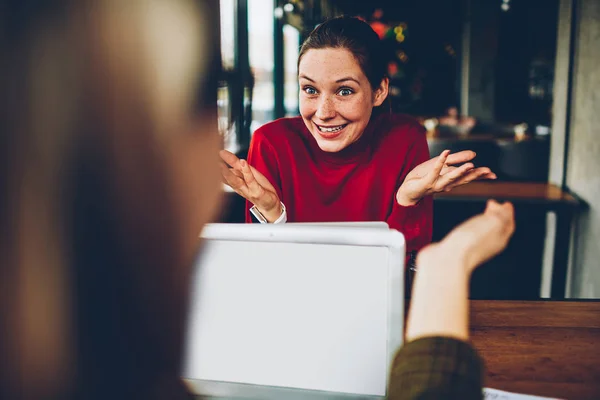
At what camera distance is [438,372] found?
0.52m

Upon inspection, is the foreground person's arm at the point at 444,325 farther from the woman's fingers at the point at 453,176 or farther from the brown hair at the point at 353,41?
the brown hair at the point at 353,41

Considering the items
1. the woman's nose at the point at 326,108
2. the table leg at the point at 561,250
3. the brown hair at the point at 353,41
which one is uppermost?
the brown hair at the point at 353,41

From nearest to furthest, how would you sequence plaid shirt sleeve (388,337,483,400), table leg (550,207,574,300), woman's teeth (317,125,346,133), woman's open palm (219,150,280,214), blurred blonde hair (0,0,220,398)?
blurred blonde hair (0,0,220,398) < plaid shirt sleeve (388,337,483,400) < woman's open palm (219,150,280,214) < woman's teeth (317,125,346,133) < table leg (550,207,574,300)

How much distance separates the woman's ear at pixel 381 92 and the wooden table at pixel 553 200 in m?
1.45

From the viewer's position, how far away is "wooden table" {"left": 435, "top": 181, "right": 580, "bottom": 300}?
2.79 m

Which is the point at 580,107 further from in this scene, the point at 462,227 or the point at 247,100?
the point at 247,100

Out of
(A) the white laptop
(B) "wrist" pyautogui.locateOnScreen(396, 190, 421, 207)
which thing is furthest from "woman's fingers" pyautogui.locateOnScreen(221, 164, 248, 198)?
(A) the white laptop

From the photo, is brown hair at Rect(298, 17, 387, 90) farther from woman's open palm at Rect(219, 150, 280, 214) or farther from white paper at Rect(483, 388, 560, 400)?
white paper at Rect(483, 388, 560, 400)

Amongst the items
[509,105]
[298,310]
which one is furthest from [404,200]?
[509,105]

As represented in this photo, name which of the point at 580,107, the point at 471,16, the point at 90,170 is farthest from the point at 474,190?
the point at 471,16

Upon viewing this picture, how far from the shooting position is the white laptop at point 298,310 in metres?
0.68

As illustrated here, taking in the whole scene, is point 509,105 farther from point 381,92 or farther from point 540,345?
point 540,345

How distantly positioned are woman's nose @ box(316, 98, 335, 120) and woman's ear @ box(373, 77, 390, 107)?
0.19 metres

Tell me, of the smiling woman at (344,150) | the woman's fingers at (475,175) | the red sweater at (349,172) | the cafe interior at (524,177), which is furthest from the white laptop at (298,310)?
the red sweater at (349,172)
